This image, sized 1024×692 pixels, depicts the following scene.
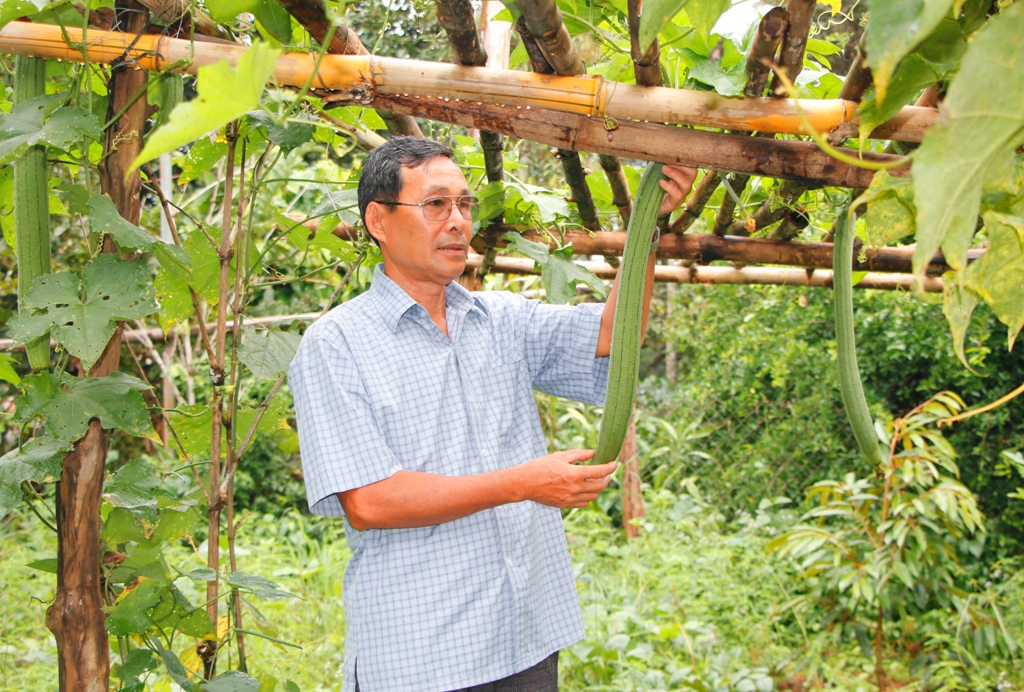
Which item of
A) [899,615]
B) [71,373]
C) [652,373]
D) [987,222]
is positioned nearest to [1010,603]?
[899,615]

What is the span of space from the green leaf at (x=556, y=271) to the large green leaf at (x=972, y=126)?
114 cm

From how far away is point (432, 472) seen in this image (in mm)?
1424

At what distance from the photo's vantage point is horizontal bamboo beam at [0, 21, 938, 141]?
1035mm

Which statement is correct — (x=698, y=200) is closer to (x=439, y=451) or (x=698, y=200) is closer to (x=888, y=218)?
(x=439, y=451)

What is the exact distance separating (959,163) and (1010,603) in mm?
3442

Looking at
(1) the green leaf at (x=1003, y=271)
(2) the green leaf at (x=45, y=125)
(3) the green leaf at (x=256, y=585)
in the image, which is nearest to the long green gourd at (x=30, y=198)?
(2) the green leaf at (x=45, y=125)

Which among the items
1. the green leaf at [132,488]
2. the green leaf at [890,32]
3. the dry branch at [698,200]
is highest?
the dry branch at [698,200]

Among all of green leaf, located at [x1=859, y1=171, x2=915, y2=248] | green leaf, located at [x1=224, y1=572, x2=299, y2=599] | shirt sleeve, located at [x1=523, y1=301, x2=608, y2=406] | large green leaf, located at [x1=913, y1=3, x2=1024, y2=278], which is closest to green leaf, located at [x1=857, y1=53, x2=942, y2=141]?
green leaf, located at [x1=859, y1=171, x2=915, y2=248]

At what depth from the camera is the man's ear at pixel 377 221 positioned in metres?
1.56

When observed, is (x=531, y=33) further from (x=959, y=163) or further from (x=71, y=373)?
(x=71, y=373)

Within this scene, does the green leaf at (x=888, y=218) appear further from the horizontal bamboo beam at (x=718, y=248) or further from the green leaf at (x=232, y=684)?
the green leaf at (x=232, y=684)

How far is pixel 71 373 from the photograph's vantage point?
1311mm

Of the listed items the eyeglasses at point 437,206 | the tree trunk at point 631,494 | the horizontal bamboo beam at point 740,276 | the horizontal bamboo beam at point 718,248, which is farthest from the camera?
the tree trunk at point 631,494

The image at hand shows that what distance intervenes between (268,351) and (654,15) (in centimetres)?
104
